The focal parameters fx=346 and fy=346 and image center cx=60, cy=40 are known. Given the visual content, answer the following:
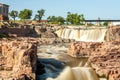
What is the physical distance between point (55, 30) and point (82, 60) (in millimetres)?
60165

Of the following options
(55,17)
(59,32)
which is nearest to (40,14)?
(55,17)

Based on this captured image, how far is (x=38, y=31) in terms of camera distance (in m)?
99.6

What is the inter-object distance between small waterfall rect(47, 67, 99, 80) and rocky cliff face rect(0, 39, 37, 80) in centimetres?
375

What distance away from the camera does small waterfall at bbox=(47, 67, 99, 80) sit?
1385 inches

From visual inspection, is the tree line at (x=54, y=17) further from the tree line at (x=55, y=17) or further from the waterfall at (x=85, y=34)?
the waterfall at (x=85, y=34)

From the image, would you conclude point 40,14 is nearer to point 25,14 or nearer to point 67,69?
point 25,14

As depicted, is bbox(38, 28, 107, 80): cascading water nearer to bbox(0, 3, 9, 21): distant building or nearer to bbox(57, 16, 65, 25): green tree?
bbox(0, 3, 9, 21): distant building

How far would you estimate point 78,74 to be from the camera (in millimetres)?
35812

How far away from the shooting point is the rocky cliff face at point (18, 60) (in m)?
31.7

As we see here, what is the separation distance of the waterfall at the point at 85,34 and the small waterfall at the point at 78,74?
4917 centimetres

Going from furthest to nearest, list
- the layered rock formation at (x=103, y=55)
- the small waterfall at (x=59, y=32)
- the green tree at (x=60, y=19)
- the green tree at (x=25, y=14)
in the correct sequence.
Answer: the green tree at (x=60, y=19)
the green tree at (x=25, y=14)
the small waterfall at (x=59, y=32)
the layered rock formation at (x=103, y=55)

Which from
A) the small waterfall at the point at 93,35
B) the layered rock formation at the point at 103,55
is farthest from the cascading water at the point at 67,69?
the small waterfall at the point at 93,35

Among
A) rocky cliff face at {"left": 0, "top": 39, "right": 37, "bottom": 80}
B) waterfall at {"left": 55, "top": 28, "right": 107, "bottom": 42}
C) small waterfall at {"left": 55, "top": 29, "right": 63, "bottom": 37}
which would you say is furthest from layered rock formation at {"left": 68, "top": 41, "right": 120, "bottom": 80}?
small waterfall at {"left": 55, "top": 29, "right": 63, "bottom": 37}

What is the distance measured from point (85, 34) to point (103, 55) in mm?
53974
